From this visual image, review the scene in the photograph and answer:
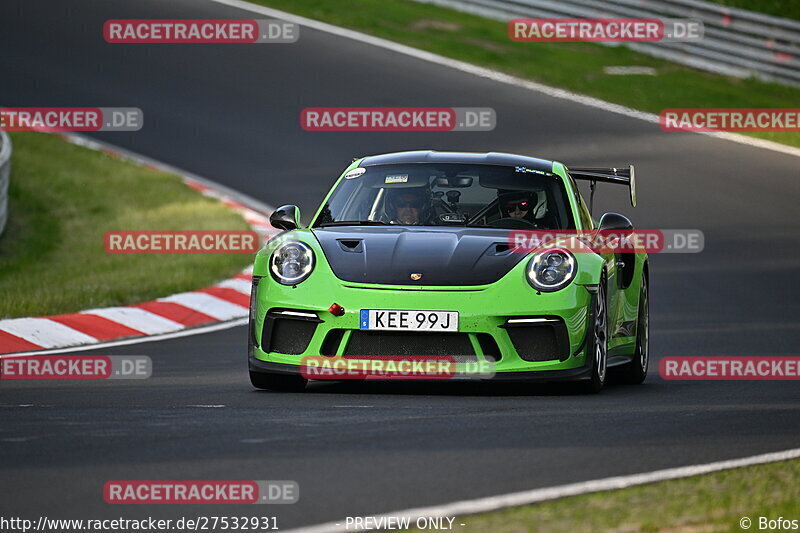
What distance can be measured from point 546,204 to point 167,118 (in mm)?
13874

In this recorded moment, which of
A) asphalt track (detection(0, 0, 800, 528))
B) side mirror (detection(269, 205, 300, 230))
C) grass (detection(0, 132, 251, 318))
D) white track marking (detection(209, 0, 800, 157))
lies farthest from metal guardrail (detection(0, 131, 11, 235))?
white track marking (detection(209, 0, 800, 157))

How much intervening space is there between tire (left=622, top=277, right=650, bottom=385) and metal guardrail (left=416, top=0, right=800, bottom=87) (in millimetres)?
14270

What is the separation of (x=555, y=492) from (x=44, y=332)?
6437mm

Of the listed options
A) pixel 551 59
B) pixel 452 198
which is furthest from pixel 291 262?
pixel 551 59

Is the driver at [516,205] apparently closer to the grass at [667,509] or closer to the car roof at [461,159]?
the car roof at [461,159]

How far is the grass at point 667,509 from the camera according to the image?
468 cm

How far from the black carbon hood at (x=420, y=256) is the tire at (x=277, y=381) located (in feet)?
2.17

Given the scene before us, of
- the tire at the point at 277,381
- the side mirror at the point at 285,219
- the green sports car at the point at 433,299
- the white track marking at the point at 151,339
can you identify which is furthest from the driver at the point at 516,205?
the white track marking at the point at 151,339

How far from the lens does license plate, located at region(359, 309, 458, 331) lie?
7.76 meters

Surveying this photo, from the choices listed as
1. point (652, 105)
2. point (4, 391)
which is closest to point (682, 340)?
point (4, 391)

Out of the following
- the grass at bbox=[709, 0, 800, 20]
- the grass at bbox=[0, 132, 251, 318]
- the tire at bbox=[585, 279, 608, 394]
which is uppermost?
the tire at bbox=[585, 279, 608, 394]

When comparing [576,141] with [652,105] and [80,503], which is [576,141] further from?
[80,503]

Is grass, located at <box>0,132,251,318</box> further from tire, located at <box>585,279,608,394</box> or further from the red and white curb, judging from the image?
tire, located at <box>585,279,608,394</box>

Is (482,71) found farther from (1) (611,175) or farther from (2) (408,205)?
(2) (408,205)
